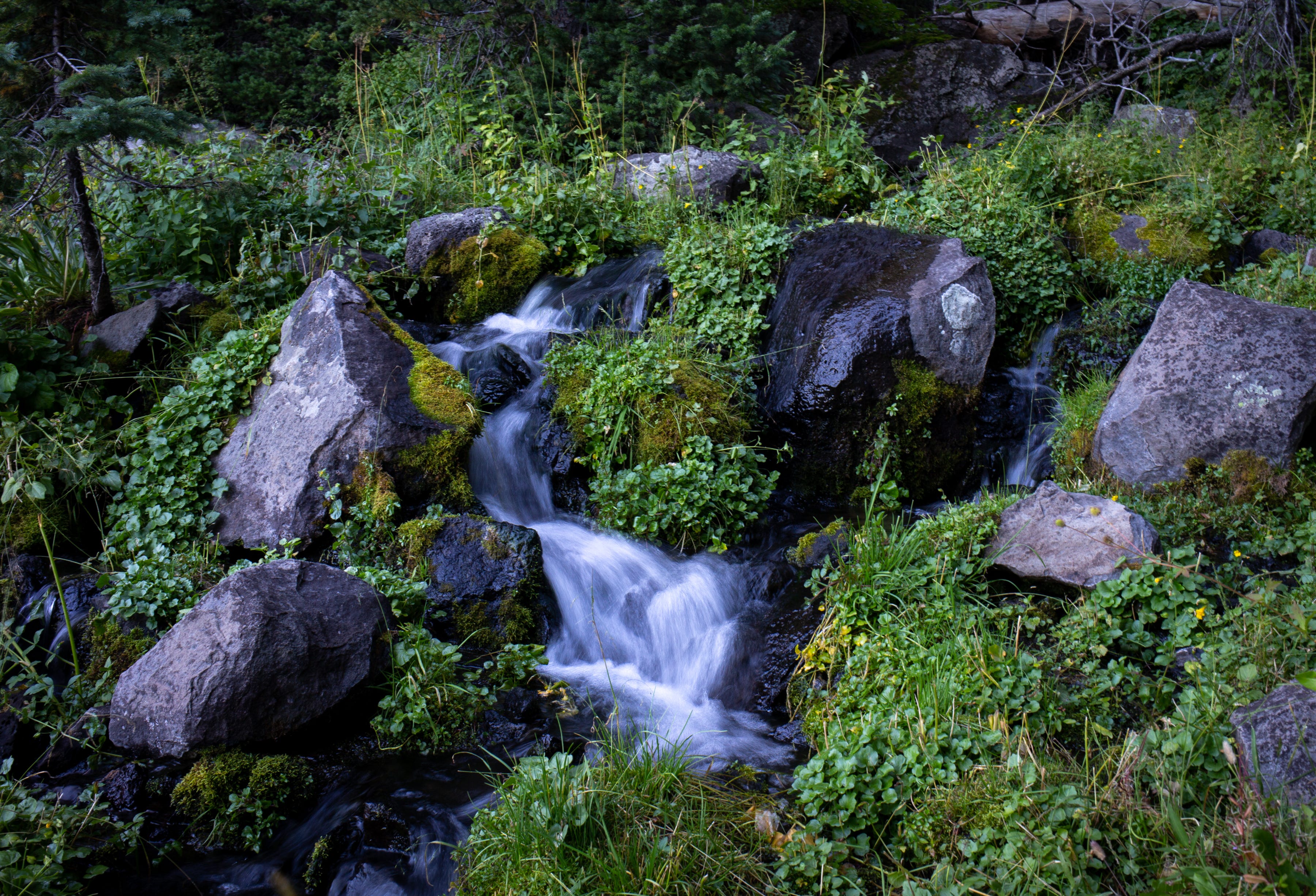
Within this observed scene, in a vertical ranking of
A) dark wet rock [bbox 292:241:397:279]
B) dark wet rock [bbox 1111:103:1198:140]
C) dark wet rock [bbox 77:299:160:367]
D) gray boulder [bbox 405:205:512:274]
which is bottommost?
dark wet rock [bbox 1111:103:1198:140]

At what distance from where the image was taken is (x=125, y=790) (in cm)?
365

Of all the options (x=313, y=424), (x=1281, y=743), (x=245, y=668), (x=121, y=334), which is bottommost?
(x=1281, y=743)

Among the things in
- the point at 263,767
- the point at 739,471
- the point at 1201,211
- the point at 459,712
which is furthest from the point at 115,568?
the point at 1201,211

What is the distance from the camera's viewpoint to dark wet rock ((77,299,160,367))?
567 centimetres

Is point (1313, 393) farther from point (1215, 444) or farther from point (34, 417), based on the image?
point (34, 417)

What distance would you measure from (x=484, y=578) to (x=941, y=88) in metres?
10.2

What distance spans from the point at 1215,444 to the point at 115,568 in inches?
256

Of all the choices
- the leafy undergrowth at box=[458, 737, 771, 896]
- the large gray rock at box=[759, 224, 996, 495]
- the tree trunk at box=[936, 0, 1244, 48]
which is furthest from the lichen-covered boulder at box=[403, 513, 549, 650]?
the tree trunk at box=[936, 0, 1244, 48]

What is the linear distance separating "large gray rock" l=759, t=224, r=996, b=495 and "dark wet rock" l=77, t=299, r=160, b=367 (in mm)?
4380

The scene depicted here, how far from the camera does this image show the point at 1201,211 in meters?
6.99

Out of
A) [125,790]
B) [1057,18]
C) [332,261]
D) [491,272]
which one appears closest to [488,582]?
[125,790]

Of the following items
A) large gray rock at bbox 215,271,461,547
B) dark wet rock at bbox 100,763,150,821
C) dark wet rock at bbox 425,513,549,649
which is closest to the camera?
dark wet rock at bbox 100,763,150,821

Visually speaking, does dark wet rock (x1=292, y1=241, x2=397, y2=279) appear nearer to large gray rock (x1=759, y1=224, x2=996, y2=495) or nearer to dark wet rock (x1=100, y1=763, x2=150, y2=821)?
large gray rock (x1=759, y1=224, x2=996, y2=495)

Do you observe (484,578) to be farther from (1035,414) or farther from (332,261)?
(1035,414)
